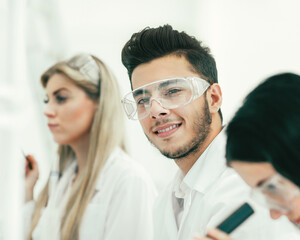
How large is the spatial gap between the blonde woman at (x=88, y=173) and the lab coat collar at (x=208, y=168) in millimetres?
277

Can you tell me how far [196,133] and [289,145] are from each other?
0.45 m

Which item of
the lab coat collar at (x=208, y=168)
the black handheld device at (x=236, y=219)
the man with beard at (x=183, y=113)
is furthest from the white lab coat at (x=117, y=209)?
the black handheld device at (x=236, y=219)

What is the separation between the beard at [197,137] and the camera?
104cm

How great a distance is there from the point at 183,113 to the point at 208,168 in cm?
17

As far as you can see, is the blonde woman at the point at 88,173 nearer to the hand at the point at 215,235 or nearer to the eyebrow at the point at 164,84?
the eyebrow at the point at 164,84

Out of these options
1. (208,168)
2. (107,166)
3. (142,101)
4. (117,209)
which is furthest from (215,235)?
(107,166)

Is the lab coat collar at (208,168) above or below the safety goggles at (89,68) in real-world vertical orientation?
below

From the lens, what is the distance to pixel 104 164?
141 centimetres

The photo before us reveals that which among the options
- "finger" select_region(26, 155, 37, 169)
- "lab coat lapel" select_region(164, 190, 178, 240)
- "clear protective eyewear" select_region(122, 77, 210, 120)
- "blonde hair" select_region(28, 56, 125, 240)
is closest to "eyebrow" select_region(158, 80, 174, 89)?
"clear protective eyewear" select_region(122, 77, 210, 120)

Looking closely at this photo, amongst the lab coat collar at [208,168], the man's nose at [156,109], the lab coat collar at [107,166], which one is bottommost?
the lab coat collar at [107,166]

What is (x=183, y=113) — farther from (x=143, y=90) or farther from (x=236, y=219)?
(x=236, y=219)

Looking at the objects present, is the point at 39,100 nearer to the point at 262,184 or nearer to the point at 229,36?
the point at 262,184

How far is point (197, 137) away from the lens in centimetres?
105

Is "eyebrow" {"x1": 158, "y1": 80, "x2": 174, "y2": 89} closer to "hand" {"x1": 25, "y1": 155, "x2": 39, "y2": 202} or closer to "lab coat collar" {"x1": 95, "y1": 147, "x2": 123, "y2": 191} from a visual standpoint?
"lab coat collar" {"x1": 95, "y1": 147, "x2": 123, "y2": 191}
